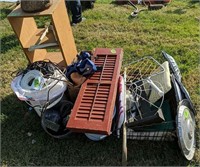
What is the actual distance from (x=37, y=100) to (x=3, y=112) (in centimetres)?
81

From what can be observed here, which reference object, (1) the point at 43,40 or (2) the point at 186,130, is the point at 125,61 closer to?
(1) the point at 43,40

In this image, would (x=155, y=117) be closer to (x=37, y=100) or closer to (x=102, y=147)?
(x=102, y=147)

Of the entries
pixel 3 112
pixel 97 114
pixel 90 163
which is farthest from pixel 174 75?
pixel 3 112

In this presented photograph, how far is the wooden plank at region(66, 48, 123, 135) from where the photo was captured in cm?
237

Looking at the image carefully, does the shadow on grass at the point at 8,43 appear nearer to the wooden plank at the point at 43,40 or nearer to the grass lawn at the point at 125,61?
the grass lawn at the point at 125,61

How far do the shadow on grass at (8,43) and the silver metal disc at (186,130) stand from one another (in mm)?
3135

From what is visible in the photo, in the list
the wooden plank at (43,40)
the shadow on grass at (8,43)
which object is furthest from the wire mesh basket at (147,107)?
the shadow on grass at (8,43)

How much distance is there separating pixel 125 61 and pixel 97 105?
1.52 meters

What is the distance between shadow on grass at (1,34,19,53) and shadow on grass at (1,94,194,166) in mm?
1906

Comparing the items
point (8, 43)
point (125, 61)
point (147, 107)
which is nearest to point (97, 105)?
point (147, 107)

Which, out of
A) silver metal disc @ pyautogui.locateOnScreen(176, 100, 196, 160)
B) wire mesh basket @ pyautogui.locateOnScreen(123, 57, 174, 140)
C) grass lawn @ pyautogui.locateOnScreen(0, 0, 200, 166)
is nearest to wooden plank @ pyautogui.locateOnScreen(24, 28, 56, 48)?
grass lawn @ pyautogui.locateOnScreen(0, 0, 200, 166)

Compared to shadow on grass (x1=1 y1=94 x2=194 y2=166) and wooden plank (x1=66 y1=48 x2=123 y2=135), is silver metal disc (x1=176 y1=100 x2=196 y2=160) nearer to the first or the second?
shadow on grass (x1=1 y1=94 x2=194 y2=166)

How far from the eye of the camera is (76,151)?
282cm

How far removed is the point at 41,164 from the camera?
9.00 ft
